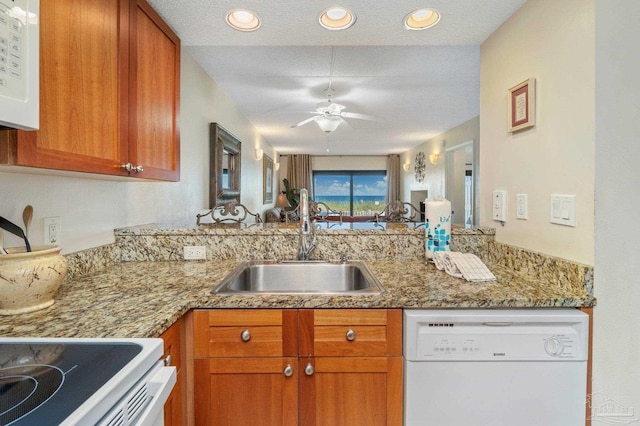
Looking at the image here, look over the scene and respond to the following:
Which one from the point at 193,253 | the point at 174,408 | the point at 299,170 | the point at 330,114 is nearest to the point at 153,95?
the point at 193,253

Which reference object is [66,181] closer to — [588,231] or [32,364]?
[32,364]

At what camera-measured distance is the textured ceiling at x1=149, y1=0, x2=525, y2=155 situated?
147cm

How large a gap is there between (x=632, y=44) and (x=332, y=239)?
4.50ft

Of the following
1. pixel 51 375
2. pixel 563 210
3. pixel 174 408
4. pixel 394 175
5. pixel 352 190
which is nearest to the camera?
pixel 51 375

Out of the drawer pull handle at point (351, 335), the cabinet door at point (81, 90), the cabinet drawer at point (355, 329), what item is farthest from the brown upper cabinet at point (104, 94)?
the drawer pull handle at point (351, 335)

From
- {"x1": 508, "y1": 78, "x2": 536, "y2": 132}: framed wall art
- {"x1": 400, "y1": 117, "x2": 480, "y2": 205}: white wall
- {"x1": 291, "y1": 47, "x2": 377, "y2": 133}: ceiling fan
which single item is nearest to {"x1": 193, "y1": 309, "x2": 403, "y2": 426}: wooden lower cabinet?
{"x1": 508, "y1": 78, "x2": 536, "y2": 132}: framed wall art

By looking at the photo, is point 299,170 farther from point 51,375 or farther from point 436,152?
point 51,375

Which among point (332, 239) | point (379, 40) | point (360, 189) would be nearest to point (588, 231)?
point (332, 239)

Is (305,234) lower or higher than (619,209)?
lower

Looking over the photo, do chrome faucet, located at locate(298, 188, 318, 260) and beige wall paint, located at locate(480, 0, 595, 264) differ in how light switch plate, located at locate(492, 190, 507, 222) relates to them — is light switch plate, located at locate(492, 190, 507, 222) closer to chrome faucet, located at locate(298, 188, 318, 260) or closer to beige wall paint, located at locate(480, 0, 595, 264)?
beige wall paint, located at locate(480, 0, 595, 264)

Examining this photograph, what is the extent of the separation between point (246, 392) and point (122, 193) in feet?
3.82

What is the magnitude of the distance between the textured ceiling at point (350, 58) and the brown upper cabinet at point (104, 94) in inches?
11.7

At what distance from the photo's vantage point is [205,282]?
1.27 meters

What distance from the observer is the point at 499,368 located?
3.48 ft
